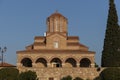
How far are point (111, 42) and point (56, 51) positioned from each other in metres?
7.09

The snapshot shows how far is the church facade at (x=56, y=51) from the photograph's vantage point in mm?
54406

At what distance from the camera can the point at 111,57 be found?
52688 millimetres

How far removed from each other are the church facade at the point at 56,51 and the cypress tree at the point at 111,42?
183 cm

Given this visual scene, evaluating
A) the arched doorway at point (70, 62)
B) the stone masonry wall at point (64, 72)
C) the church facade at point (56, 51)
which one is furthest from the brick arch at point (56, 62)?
the stone masonry wall at point (64, 72)

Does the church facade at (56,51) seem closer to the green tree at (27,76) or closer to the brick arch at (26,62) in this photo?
the brick arch at (26,62)

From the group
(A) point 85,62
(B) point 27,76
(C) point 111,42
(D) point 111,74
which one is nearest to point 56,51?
(A) point 85,62

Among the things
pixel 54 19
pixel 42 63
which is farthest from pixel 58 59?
pixel 54 19

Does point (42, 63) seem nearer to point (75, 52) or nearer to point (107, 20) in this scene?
point (75, 52)

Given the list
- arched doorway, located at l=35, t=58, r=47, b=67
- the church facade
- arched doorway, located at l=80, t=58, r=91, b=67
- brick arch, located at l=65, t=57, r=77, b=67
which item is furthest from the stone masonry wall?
arched doorway, located at l=80, t=58, r=91, b=67

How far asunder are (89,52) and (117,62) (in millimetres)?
4184

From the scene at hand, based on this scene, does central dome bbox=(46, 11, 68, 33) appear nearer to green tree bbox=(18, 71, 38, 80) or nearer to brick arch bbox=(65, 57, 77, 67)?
brick arch bbox=(65, 57, 77, 67)

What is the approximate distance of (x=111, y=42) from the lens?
5428cm

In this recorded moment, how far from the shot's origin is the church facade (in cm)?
5441

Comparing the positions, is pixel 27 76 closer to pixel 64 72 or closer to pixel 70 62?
pixel 64 72
